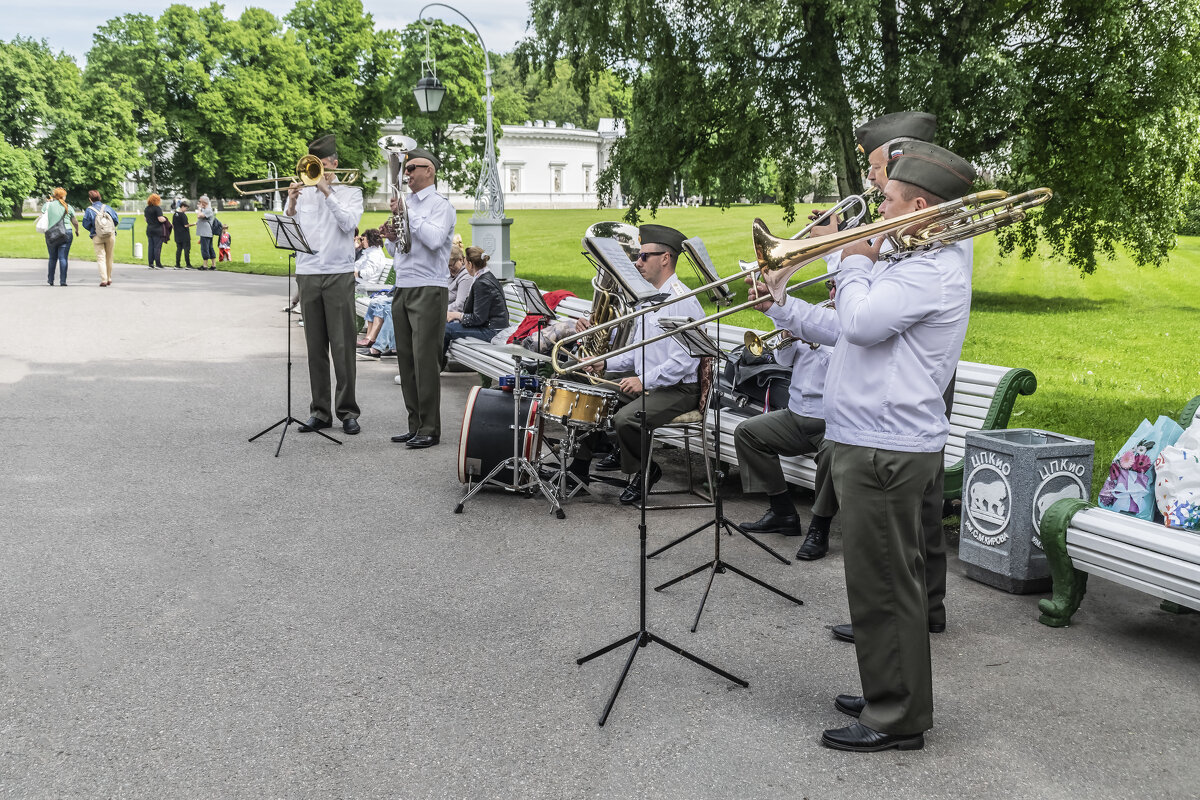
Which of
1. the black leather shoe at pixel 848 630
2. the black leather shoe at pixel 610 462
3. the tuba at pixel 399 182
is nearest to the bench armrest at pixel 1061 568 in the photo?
the black leather shoe at pixel 848 630

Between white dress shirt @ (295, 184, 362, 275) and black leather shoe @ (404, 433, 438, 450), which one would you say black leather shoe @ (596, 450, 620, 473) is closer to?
black leather shoe @ (404, 433, 438, 450)

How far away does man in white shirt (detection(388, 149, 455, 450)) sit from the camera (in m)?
8.37

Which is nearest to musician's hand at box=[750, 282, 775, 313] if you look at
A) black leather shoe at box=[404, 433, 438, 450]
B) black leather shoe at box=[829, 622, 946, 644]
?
black leather shoe at box=[829, 622, 946, 644]

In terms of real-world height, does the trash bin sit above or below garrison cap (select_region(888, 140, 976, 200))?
below

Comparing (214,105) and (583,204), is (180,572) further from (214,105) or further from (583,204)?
(583,204)

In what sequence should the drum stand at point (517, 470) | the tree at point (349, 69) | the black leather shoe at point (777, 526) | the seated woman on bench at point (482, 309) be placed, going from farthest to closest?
the tree at point (349, 69), the seated woman on bench at point (482, 309), the drum stand at point (517, 470), the black leather shoe at point (777, 526)

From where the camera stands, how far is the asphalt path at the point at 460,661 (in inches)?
142

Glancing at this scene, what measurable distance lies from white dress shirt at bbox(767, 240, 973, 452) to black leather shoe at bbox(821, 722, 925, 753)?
1.02 meters

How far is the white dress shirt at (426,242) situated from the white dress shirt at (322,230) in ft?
1.90

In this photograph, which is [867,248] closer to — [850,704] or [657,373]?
[850,704]

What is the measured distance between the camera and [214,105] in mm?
71562

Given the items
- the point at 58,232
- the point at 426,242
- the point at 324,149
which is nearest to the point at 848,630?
the point at 426,242

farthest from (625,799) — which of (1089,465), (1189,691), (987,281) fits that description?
(987,281)

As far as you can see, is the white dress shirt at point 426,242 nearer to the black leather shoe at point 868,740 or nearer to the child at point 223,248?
the black leather shoe at point 868,740
